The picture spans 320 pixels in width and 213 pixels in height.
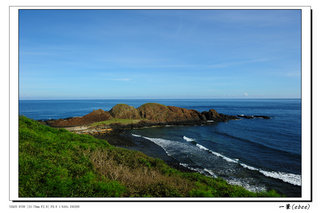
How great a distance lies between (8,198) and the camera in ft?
14.2

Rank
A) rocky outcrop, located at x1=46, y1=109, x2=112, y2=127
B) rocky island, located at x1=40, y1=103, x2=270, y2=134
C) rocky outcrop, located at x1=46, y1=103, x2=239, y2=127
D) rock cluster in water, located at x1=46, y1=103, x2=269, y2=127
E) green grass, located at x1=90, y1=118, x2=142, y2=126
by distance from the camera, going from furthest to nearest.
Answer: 1. rock cluster in water, located at x1=46, y1=103, x2=269, y2=127
2. rocky outcrop, located at x1=46, y1=103, x2=239, y2=127
3. rocky outcrop, located at x1=46, y1=109, x2=112, y2=127
4. green grass, located at x1=90, y1=118, x2=142, y2=126
5. rocky island, located at x1=40, y1=103, x2=270, y2=134

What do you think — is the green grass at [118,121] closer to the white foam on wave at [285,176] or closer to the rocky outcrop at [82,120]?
the rocky outcrop at [82,120]

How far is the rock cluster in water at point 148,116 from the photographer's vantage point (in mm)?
40619

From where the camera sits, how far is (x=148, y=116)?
45.0 metres

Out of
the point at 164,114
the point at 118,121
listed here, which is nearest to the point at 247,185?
the point at 118,121

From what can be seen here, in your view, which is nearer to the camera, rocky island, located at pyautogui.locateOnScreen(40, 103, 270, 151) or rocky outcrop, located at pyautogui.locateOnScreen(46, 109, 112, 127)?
rocky island, located at pyautogui.locateOnScreen(40, 103, 270, 151)

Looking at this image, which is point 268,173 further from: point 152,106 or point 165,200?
point 152,106

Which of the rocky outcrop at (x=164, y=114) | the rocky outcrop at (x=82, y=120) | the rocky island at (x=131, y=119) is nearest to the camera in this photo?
the rocky island at (x=131, y=119)

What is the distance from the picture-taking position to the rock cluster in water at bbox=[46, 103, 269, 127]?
40.6 metres

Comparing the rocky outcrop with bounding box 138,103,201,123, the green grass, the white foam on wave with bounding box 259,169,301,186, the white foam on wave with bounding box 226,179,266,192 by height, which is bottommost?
the white foam on wave with bounding box 226,179,266,192

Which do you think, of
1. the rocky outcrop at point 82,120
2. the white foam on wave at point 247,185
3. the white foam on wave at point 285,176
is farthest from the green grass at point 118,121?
the white foam on wave at point 247,185

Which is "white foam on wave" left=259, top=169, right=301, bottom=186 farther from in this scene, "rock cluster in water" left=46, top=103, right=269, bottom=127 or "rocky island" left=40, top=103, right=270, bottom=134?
"rock cluster in water" left=46, top=103, right=269, bottom=127

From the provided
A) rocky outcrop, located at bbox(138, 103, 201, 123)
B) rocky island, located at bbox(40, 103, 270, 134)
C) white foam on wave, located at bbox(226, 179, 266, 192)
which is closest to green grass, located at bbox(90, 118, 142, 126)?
rocky island, located at bbox(40, 103, 270, 134)

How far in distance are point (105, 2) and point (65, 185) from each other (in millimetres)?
5688
